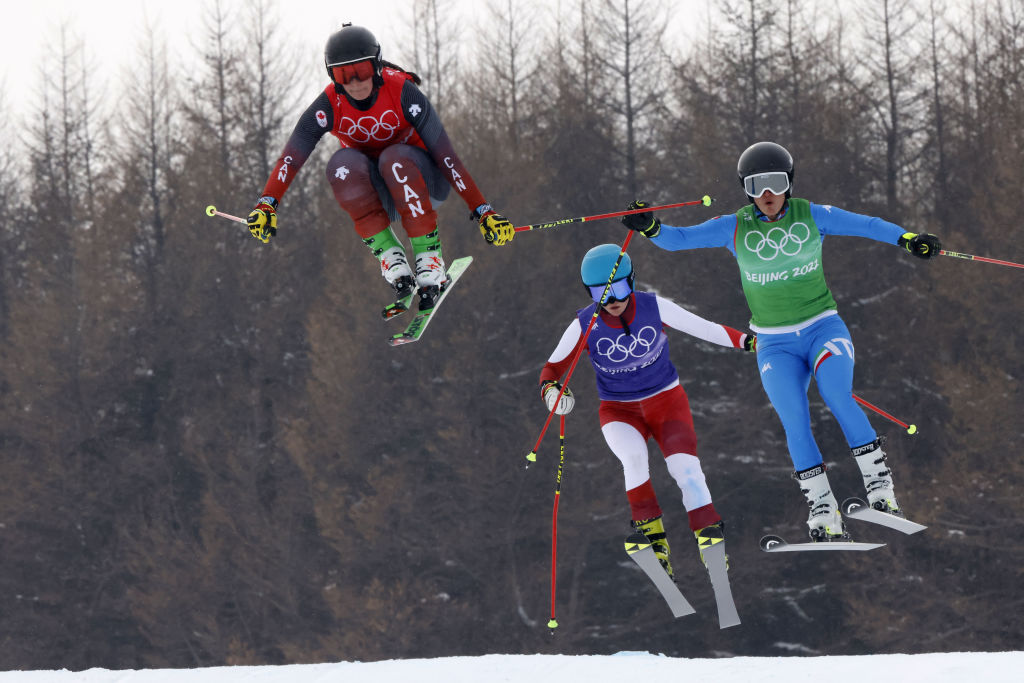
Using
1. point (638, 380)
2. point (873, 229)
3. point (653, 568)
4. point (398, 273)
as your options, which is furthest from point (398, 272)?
point (873, 229)

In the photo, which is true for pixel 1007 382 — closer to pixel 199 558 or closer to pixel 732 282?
pixel 732 282

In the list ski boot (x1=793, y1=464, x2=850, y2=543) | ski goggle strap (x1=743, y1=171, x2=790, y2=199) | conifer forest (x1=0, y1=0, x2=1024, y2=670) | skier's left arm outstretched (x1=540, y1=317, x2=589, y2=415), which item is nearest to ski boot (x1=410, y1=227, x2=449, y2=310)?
skier's left arm outstretched (x1=540, y1=317, x2=589, y2=415)

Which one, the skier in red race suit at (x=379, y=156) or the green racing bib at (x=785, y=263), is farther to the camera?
the green racing bib at (x=785, y=263)

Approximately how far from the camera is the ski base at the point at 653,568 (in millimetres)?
7945

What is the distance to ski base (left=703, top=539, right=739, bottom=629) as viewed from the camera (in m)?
8.01

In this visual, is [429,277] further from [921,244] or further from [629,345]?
[921,244]

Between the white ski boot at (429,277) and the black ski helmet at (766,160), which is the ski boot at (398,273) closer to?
the white ski boot at (429,277)

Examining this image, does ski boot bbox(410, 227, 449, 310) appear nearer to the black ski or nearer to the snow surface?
the black ski

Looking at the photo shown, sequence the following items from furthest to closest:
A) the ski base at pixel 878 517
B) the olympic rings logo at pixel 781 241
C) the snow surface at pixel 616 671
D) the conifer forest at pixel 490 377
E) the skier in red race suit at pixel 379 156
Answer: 1. the conifer forest at pixel 490 377
2. the snow surface at pixel 616 671
3. the olympic rings logo at pixel 781 241
4. the skier in red race suit at pixel 379 156
5. the ski base at pixel 878 517

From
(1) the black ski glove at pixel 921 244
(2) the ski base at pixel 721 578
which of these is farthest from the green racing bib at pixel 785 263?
(2) the ski base at pixel 721 578

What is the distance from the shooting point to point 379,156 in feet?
26.6

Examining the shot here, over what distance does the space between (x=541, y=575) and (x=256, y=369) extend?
9555mm

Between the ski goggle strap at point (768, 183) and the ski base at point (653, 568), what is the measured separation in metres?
2.31

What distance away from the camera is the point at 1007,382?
966 inches
